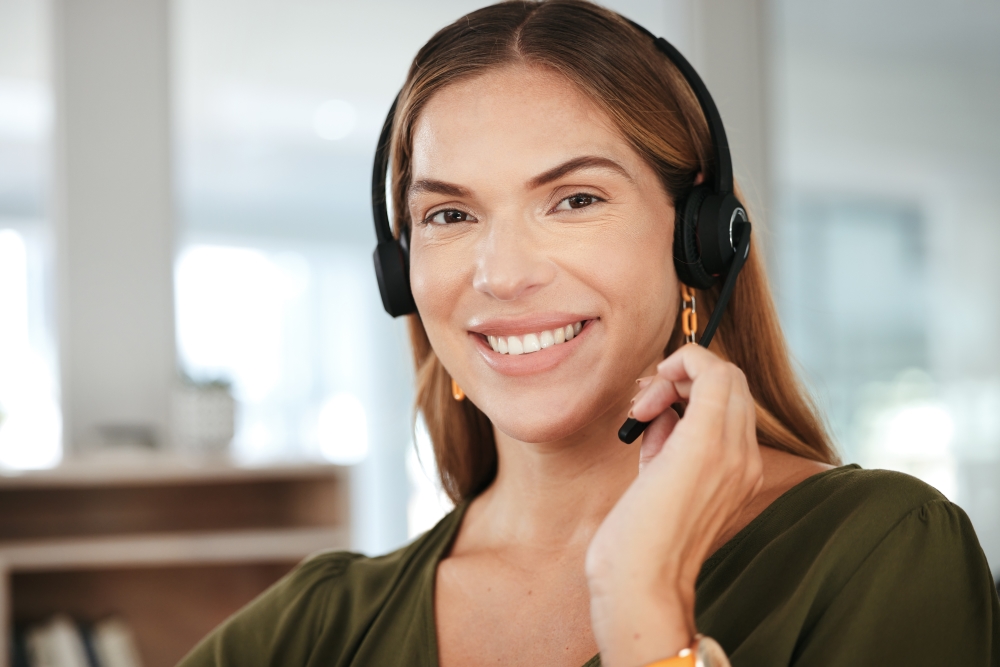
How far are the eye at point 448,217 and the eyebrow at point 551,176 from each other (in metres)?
0.03

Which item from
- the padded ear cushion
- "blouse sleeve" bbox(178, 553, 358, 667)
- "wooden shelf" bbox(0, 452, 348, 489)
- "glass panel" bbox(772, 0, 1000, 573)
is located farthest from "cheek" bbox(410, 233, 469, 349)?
"glass panel" bbox(772, 0, 1000, 573)

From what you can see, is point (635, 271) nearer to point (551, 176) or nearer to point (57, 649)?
point (551, 176)

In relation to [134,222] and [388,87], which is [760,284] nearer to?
[134,222]

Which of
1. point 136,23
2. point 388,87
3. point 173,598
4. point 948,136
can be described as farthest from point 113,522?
point 388,87

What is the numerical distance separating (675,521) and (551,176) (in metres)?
0.40

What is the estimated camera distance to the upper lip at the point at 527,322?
1.00 meters

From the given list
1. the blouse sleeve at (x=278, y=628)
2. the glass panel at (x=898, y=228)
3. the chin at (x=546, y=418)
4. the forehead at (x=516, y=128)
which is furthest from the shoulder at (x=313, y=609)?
the glass panel at (x=898, y=228)

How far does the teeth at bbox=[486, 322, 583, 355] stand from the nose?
0.05 meters

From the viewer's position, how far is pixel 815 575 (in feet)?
2.69

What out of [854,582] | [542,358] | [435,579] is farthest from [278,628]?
[854,582]

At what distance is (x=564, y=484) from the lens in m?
1.15

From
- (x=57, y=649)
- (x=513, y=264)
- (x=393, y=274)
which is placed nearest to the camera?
(x=513, y=264)

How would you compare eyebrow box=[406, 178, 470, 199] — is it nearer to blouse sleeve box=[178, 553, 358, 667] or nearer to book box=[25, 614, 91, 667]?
blouse sleeve box=[178, 553, 358, 667]

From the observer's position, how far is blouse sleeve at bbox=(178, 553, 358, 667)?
120cm
